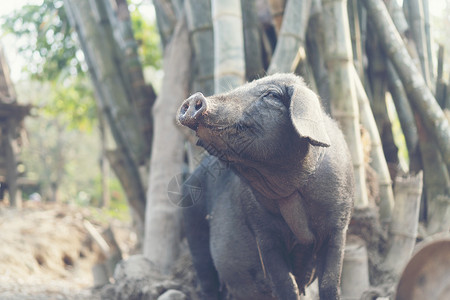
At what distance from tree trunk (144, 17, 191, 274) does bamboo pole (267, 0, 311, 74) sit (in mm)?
948

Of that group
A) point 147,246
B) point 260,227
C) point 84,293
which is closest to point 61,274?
point 84,293

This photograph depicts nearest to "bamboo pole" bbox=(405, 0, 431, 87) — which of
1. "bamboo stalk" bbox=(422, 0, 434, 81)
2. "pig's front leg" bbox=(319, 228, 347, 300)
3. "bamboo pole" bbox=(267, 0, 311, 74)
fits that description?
"bamboo stalk" bbox=(422, 0, 434, 81)

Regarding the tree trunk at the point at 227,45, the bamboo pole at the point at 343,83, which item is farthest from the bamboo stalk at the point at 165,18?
the bamboo pole at the point at 343,83

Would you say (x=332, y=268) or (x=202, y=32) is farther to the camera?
(x=202, y=32)

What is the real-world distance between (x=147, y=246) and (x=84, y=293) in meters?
1.13

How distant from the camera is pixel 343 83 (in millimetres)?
3922

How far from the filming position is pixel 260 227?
8.70 ft

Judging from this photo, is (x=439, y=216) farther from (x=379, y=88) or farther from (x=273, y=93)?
(x=273, y=93)

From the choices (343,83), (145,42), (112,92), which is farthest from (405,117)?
(145,42)

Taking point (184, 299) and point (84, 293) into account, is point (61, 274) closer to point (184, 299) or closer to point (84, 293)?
point (84, 293)

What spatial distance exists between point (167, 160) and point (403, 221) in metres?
1.91

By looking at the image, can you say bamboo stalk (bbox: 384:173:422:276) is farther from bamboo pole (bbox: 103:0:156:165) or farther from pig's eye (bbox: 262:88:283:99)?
bamboo pole (bbox: 103:0:156:165)

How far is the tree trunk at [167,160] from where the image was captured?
4.29 metres

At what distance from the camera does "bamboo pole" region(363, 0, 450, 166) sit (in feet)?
14.3
